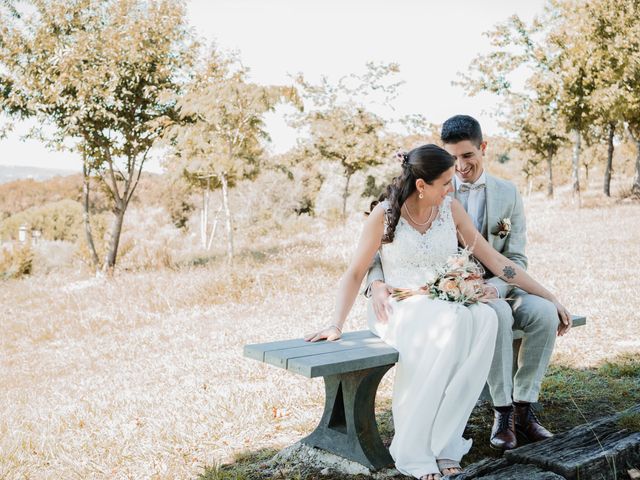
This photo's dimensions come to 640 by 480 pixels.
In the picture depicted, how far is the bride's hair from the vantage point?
3.65 m

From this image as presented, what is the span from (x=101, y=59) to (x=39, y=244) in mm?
12129

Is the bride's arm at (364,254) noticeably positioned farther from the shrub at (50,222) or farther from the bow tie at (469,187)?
the shrub at (50,222)

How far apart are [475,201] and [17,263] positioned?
15.4m

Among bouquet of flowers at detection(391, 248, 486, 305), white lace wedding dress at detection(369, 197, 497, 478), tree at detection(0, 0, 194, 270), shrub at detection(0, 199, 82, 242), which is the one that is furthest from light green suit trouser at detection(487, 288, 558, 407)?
shrub at detection(0, 199, 82, 242)

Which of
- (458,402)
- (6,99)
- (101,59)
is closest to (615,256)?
(458,402)

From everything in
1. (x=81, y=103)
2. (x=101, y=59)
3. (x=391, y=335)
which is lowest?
(x=391, y=335)

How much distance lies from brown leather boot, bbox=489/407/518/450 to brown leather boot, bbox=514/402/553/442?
113mm

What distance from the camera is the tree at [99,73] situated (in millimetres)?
13781

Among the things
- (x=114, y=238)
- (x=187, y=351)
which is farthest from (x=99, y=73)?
(x=187, y=351)

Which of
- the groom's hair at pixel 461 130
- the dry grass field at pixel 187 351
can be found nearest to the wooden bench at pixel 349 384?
the dry grass field at pixel 187 351

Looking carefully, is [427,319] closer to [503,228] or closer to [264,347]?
[264,347]

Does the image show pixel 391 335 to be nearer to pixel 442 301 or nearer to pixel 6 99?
pixel 442 301

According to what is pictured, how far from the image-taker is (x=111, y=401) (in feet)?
18.4

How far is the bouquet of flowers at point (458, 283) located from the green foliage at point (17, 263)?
15.3 meters
